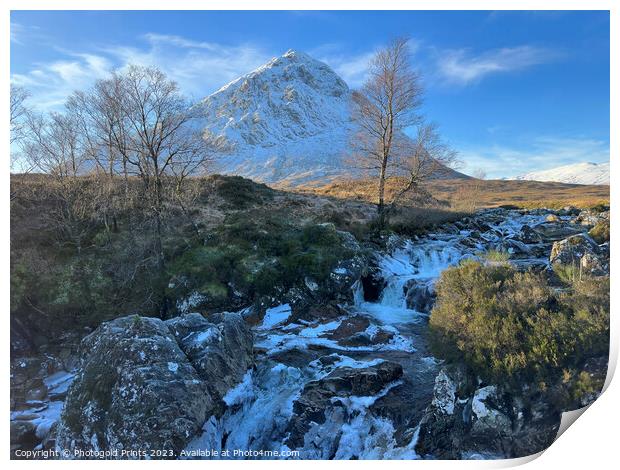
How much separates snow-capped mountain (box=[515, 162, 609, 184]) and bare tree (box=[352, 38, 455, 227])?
3579mm

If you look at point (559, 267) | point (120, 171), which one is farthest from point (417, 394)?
point (120, 171)

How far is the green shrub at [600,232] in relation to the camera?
5297 mm

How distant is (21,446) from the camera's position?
15.2 ft

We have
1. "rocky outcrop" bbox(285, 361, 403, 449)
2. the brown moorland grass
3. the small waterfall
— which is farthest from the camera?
the brown moorland grass

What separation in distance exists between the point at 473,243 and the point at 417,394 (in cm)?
794

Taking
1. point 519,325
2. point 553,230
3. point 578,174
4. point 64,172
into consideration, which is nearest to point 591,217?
point 578,174

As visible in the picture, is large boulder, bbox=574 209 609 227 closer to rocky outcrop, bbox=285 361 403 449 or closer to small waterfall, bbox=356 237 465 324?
small waterfall, bbox=356 237 465 324

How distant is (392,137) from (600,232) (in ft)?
24.9

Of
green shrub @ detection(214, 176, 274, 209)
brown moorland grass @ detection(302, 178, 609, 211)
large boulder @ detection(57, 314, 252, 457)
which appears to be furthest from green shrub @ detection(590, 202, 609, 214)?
green shrub @ detection(214, 176, 274, 209)

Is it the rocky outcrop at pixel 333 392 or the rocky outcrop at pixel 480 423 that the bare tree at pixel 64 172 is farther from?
the rocky outcrop at pixel 480 423

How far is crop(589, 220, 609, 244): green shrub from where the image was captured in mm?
5297

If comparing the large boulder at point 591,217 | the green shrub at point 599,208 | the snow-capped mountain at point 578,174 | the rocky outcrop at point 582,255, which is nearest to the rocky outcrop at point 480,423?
the rocky outcrop at point 582,255

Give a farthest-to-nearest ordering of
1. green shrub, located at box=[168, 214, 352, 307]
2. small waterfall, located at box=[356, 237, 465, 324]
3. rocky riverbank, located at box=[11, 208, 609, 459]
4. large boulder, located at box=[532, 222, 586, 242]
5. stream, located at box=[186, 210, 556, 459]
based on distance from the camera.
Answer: small waterfall, located at box=[356, 237, 465, 324] < large boulder, located at box=[532, 222, 586, 242] < green shrub, located at box=[168, 214, 352, 307] < stream, located at box=[186, 210, 556, 459] < rocky riverbank, located at box=[11, 208, 609, 459]
